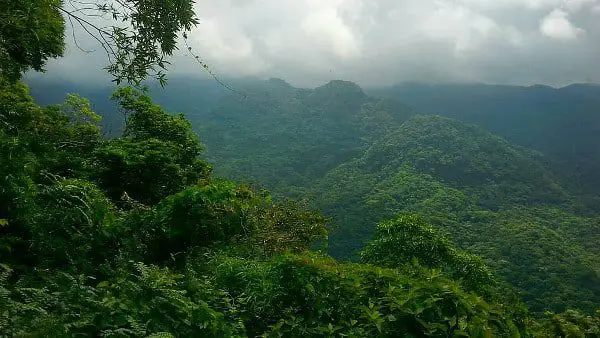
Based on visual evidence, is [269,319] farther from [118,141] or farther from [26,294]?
[118,141]

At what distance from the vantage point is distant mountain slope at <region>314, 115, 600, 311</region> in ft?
205

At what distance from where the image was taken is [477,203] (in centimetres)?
12269

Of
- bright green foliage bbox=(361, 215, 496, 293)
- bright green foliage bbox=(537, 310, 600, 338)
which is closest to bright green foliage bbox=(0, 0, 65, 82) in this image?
bright green foliage bbox=(361, 215, 496, 293)

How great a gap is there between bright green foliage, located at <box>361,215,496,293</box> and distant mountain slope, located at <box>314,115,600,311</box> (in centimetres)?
1513

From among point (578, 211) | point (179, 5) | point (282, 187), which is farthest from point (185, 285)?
point (578, 211)

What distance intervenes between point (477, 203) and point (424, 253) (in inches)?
4562

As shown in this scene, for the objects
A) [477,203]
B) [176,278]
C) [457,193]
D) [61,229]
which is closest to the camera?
[176,278]

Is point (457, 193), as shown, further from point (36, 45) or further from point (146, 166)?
point (36, 45)

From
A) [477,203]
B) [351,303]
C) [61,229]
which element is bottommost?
[477,203]

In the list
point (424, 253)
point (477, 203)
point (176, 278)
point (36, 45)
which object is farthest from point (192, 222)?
point (477, 203)

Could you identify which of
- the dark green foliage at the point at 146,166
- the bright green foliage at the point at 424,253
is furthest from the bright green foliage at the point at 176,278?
the bright green foliage at the point at 424,253

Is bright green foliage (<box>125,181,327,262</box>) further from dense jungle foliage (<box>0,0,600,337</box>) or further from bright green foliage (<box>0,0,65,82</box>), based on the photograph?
bright green foliage (<box>0,0,65,82</box>)

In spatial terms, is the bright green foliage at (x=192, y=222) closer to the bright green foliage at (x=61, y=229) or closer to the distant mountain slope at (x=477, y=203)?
the bright green foliage at (x=61, y=229)

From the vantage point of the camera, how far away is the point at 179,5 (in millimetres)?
5309
